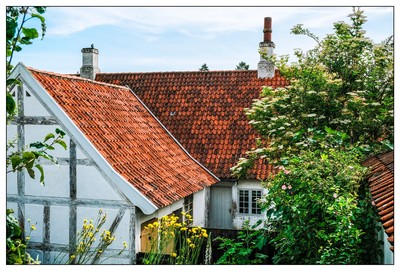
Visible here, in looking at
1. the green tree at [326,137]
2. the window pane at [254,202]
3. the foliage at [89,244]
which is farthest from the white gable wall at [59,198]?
the window pane at [254,202]

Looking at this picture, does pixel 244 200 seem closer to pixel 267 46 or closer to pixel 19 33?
pixel 267 46

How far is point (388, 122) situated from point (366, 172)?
249 centimetres

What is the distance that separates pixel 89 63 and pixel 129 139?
22.0 ft

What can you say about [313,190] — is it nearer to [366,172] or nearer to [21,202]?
[366,172]

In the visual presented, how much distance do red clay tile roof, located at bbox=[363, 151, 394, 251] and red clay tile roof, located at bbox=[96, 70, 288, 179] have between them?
18.1ft

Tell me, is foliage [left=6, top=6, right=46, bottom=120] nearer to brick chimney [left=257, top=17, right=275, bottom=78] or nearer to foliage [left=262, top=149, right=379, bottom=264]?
foliage [left=262, top=149, right=379, bottom=264]

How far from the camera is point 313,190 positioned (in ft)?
21.4

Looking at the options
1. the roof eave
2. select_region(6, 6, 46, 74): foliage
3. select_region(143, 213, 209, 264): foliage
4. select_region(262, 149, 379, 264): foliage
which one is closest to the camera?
select_region(6, 6, 46, 74): foliage

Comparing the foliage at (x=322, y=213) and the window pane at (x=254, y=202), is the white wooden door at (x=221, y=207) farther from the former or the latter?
the foliage at (x=322, y=213)

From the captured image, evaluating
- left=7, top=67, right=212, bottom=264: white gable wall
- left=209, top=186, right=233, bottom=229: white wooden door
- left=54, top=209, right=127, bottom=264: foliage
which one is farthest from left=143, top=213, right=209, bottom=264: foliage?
left=209, top=186, right=233, bottom=229: white wooden door

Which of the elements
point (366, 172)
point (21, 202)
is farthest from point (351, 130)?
point (21, 202)

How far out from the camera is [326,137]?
27.9 feet

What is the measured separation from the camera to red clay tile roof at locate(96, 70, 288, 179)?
1391cm

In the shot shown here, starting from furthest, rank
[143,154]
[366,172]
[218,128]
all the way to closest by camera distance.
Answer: [218,128]
[143,154]
[366,172]
